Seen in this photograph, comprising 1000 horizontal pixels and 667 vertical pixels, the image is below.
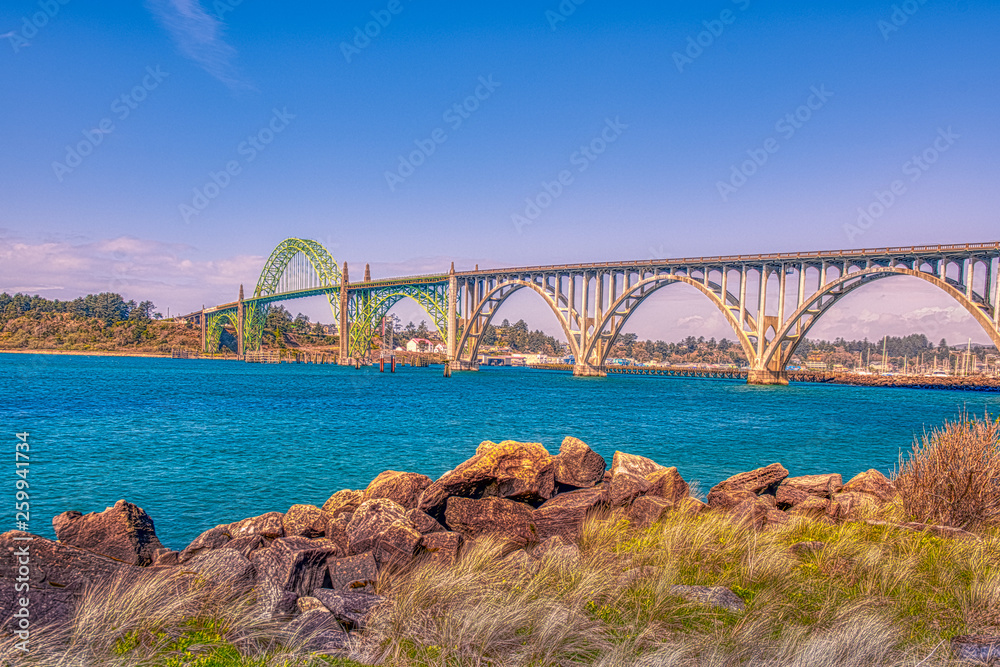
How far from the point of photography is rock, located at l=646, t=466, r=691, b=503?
9.17 meters

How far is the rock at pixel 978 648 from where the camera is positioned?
4.13m

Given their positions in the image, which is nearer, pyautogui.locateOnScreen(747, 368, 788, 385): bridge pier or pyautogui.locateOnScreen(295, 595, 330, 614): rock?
pyautogui.locateOnScreen(295, 595, 330, 614): rock

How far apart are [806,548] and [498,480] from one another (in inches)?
144

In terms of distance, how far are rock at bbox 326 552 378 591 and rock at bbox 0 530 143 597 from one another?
1.81 metres

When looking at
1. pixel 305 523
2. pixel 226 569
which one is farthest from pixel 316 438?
pixel 226 569

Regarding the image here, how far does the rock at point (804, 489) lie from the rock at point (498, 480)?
3964mm

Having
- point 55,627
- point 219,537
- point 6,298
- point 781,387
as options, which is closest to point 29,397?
point 219,537

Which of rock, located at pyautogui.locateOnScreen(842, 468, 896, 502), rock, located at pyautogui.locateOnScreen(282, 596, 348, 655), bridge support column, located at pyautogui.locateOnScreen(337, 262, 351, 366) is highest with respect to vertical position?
bridge support column, located at pyautogui.locateOnScreen(337, 262, 351, 366)

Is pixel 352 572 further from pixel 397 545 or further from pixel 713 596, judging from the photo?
pixel 713 596

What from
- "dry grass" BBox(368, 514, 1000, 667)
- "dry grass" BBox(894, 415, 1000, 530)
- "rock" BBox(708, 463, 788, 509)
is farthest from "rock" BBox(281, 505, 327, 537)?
"dry grass" BBox(894, 415, 1000, 530)

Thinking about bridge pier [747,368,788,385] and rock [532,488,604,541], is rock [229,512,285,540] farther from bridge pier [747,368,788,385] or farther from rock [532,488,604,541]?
bridge pier [747,368,788,385]

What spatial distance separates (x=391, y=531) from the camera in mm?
7074

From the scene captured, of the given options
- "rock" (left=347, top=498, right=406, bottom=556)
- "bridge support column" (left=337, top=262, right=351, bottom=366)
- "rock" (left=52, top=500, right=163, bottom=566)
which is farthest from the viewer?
"bridge support column" (left=337, top=262, right=351, bottom=366)

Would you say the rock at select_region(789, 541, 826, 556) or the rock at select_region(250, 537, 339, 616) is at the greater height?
the rock at select_region(789, 541, 826, 556)
